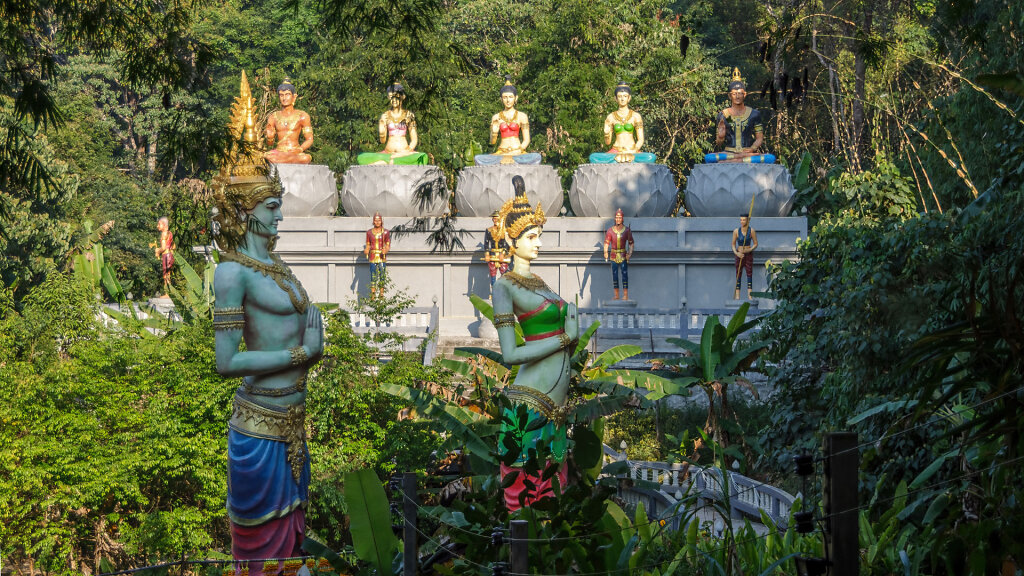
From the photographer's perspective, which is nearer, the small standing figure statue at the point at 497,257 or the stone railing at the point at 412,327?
the stone railing at the point at 412,327

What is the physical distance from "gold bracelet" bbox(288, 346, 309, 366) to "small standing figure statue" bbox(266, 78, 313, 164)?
54.2 feet

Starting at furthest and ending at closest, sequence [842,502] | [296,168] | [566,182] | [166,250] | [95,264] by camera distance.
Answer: [566,182] < [95,264] < [166,250] < [296,168] < [842,502]

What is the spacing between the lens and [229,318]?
683 centimetres

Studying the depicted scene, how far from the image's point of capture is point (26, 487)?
49.7 feet

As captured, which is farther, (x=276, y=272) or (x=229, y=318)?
(x=276, y=272)

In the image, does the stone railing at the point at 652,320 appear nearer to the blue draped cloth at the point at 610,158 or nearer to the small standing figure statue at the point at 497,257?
the small standing figure statue at the point at 497,257

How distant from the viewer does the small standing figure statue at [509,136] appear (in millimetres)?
22578

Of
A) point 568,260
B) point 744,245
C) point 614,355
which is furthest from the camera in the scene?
point 568,260

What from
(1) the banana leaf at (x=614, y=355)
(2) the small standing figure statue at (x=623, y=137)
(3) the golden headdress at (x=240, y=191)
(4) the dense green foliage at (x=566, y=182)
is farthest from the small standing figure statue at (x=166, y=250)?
(3) the golden headdress at (x=240, y=191)

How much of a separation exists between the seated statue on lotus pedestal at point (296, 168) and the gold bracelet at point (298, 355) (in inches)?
616

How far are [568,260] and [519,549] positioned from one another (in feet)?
53.6

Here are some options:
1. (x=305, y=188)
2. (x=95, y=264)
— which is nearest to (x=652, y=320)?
(x=305, y=188)

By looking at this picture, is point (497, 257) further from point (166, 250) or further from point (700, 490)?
point (700, 490)

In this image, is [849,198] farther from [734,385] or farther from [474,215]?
[474,215]
